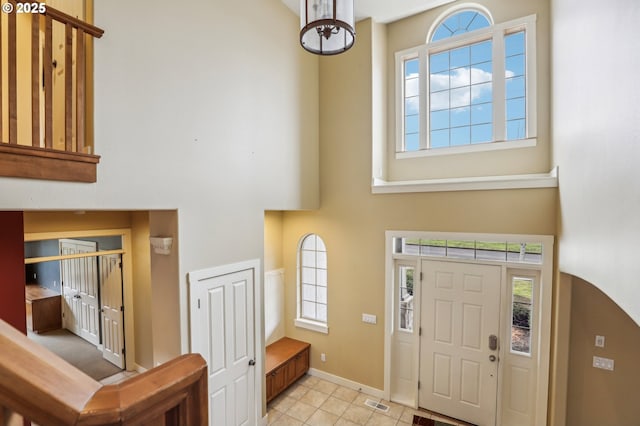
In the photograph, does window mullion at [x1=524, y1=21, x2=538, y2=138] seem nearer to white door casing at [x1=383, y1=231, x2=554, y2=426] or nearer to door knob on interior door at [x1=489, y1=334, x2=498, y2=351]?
white door casing at [x1=383, y1=231, x2=554, y2=426]

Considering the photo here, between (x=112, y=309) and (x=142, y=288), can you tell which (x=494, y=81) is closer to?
(x=142, y=288)

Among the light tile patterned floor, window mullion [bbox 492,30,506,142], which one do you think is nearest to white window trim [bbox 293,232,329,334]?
the light tile patterned floor

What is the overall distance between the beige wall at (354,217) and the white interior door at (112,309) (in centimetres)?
316

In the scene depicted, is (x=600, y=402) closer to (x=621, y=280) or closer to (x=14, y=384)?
(x=621, y=280)

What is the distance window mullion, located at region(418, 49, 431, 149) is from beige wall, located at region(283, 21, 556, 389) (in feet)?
2.64

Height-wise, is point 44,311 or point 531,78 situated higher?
point 531,78

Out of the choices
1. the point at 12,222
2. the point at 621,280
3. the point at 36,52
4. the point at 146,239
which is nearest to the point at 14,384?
the point at 621,280

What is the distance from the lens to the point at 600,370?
11.3 ft

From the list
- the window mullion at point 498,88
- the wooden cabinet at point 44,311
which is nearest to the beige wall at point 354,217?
the window mullion at point 498,88

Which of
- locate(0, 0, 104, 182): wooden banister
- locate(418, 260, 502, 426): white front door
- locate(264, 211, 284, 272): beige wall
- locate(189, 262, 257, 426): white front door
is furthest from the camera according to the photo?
locate(264, 211, 284, 272): beige wall

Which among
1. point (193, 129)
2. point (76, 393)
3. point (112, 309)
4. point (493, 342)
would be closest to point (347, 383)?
point (493, 342)

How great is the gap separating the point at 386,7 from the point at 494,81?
1819 millimetres

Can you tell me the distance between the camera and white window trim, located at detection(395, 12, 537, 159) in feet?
13.1

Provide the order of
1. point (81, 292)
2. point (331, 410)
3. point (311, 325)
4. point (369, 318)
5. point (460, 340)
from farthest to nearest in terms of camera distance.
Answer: point (81, 292) → point (311, 325) → point (369, 318) → point (331, 410) → point (460, 340)
